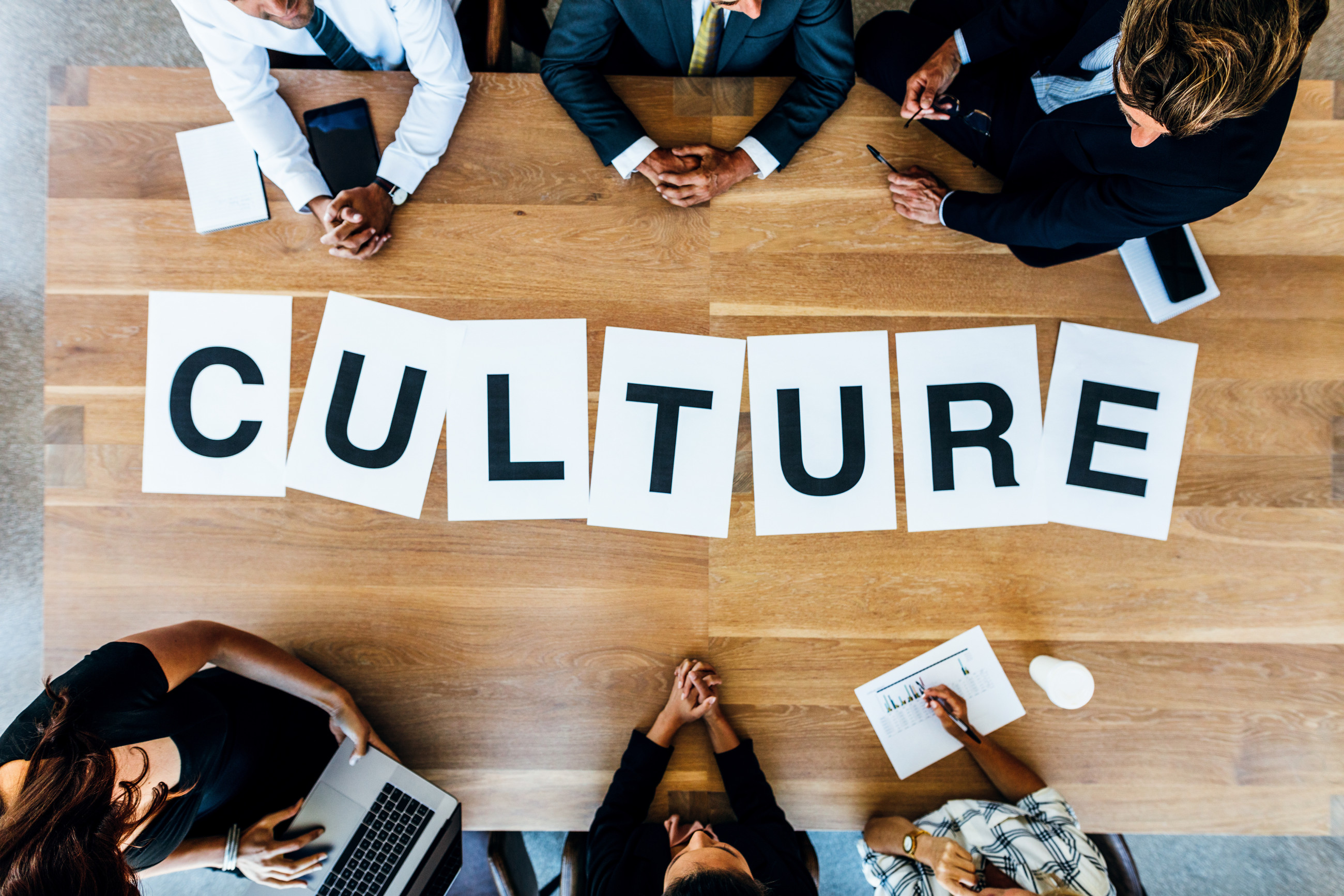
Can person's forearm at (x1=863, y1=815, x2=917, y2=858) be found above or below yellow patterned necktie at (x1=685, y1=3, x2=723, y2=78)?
below

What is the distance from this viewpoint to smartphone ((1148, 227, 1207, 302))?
4.31ft

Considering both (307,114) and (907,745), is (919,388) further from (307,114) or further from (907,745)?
(307,114)

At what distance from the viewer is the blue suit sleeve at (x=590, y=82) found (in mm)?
1249

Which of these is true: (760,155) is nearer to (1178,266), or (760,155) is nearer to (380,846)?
(1178,266)

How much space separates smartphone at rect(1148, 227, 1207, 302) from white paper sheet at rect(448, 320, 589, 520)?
1.15 m

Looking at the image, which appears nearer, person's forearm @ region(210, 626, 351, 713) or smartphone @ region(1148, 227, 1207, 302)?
person's forearm @ region(210, 626, 351, 713)

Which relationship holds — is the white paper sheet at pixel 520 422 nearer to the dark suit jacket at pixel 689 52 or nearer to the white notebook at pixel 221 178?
the dark suit jacket at pixel 689 52

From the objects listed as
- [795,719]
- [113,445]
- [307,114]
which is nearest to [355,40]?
[307,114]

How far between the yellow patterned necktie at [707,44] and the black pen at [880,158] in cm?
36

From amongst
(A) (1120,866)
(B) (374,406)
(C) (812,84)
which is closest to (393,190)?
(B) (374,406)

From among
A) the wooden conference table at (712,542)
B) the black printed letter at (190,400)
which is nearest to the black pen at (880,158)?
the wooden conference table at (712,542)

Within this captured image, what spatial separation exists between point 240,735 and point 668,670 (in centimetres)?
78

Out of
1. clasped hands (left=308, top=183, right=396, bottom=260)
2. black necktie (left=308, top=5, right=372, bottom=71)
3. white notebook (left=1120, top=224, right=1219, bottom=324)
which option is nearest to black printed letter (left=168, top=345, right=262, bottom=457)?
clasped hands (left=308, top=183, right=396, bottom=260)

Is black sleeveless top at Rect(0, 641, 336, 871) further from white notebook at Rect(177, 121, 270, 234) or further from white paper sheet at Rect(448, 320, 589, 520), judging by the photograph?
white notebook at Rect(177, 121, 270, 234)
